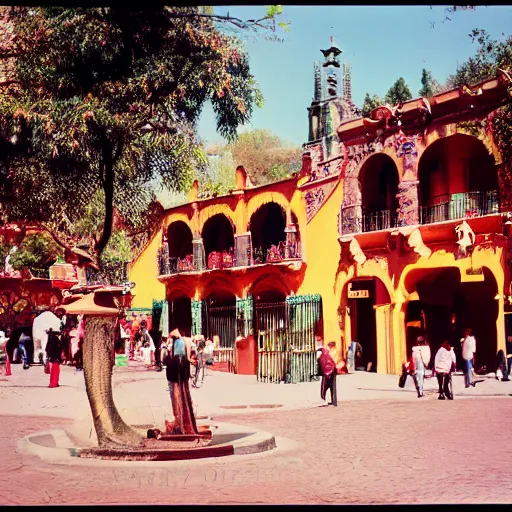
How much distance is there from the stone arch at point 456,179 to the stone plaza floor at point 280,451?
9.49 feet

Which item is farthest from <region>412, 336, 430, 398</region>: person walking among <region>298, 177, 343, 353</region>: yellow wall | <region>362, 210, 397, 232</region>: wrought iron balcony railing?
<region>298, 177, 343, 353</region>: yellow wall

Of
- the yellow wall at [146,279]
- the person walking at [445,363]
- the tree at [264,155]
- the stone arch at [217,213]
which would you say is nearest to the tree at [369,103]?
the tree at [264,155]

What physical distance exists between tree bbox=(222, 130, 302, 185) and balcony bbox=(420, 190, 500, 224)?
8.96 ft

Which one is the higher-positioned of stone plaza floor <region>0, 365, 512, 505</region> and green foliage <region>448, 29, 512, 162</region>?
green foliage <region>448, 29, 512, 162</region>

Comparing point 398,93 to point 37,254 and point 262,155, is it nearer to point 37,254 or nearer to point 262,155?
point 262,155

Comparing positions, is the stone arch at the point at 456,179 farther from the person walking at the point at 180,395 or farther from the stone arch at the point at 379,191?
the person walking at the point at 180,395

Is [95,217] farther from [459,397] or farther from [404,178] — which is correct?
[459,397]

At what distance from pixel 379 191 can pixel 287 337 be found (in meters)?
2.86

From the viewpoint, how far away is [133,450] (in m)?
8.38

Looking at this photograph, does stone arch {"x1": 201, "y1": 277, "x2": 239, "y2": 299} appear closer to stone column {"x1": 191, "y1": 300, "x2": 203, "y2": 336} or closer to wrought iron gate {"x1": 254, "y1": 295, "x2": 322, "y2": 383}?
stone column {"x1": 191, "y1": 300, "x2": 203, "y2": 336}

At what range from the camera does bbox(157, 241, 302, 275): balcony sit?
9.95 metres

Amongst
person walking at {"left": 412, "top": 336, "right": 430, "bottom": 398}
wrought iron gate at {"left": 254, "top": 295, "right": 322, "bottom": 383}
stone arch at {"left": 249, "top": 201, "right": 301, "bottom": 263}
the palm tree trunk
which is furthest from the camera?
person walking at {"left": 412, "top": 336, "right": 430, "bottom": 398}

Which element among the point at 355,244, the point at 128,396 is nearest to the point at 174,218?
the point at 128,396

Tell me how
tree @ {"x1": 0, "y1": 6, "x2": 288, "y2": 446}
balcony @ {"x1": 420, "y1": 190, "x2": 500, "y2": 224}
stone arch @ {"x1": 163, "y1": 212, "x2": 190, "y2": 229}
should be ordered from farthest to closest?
balcony @ {"x1": 420, "y1": 190, "x2": 500, "y2": 224} → stone arch @ {"x1": 163, "y1": 212, "x2": 190, "y2": 229} → tree @ {"x1": 0, "y1": 6, "x2": 288, "y2": 446}
